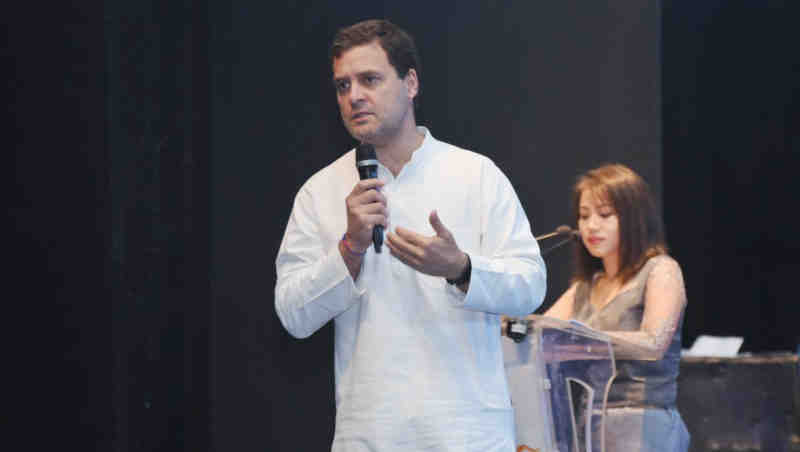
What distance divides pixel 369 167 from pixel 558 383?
92 cm

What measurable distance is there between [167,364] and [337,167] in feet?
3.43

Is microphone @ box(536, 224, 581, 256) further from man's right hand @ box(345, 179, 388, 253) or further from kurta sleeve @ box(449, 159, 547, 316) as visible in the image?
man's right hand @ box(345, 179, 388, 253)

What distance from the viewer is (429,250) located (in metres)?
1.91

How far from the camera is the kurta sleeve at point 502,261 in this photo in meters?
1.99

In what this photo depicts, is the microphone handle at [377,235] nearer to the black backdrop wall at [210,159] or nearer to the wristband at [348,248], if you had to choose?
the wristband at [348,248]

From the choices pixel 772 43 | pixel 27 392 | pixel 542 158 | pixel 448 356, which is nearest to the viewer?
pixel 448 356

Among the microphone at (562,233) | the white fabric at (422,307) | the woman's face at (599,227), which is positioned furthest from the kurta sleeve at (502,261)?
the woman's face at (599,227)

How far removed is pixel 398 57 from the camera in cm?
230

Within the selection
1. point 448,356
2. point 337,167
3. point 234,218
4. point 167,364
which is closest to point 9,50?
point 234,218

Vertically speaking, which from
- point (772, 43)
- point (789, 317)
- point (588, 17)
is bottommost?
point (789, 317)

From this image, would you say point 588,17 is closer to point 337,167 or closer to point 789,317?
point 337,167

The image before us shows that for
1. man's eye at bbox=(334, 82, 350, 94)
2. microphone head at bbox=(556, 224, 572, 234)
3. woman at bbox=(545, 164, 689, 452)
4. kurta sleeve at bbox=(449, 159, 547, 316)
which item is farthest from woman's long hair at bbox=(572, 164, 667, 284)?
man's eye at bbox=(334, 82, 350, 94)

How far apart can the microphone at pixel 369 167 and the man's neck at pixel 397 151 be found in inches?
6.1

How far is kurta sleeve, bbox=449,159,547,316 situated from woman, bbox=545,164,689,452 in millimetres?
972
